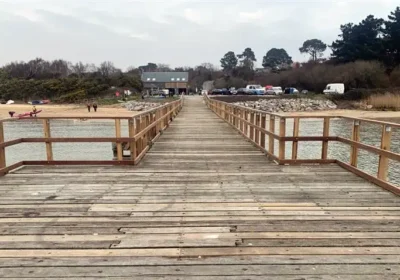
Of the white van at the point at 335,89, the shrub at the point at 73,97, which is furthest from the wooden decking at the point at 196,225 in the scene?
the shrub at the point at 73,97

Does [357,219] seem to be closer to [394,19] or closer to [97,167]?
[97,167]

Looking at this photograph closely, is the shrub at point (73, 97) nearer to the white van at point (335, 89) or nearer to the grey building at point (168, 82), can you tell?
the grey building at point (168, 82)

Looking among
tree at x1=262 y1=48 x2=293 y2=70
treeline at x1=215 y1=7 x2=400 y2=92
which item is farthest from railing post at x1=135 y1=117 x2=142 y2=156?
tree at x1=262 y1=48 x2=293 y2=70

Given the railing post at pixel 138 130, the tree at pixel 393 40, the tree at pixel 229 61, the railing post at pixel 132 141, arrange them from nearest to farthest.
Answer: the railing post at pixel 132 141 < the railing post at pixel 138 130 < the tree at pixel 393 40 < the tree at pixel 229 61

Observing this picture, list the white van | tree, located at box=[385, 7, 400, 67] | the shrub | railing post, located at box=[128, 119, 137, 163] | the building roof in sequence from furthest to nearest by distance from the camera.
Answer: the building roof < the shrub < tree, located at box=[385, 7, 400, 67] < the white van < railing post, located at box=[128, 119, 137, 163]

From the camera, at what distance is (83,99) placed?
68188mm

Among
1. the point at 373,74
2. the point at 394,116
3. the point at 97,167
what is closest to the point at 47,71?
the point at 373,74

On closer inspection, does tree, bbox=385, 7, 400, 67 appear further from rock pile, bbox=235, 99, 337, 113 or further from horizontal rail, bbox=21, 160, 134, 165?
horizontal rail, bbox=21, 160, 134, 165

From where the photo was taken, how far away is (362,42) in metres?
60.6

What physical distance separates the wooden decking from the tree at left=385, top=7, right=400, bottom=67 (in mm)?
61505

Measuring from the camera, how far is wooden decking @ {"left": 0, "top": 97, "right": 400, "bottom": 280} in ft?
9.36

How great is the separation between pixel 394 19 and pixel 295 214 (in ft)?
224

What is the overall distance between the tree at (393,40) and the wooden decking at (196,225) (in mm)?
61505

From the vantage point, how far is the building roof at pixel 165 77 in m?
92.1
